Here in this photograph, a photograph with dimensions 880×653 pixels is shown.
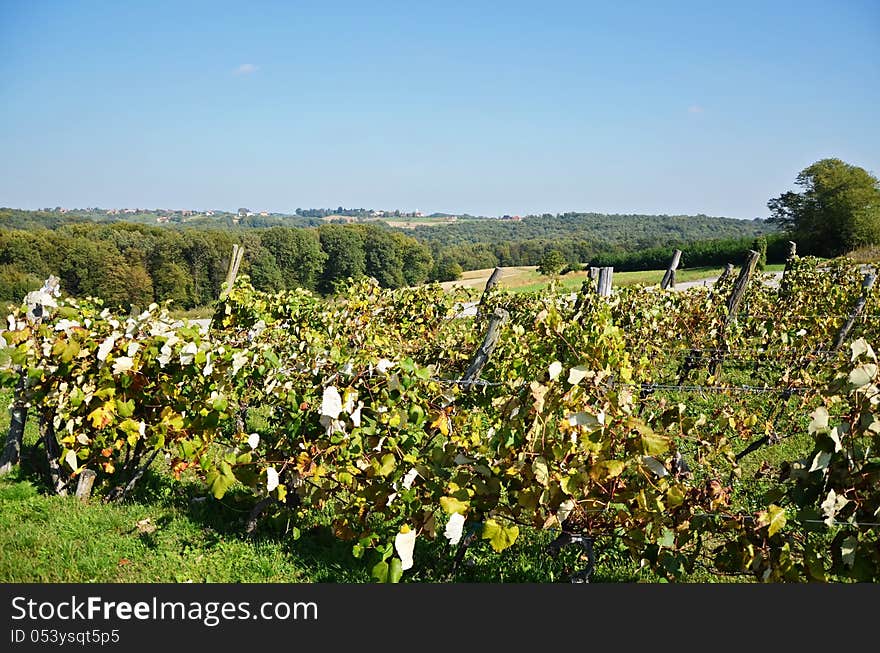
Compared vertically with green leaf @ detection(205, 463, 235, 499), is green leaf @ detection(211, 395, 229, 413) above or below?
above

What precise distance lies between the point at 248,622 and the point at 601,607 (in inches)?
52.4

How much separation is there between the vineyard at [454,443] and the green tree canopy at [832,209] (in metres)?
36.5

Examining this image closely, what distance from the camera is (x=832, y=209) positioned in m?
36.8

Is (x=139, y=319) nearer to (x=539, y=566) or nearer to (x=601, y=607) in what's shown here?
(x=539, y=566)

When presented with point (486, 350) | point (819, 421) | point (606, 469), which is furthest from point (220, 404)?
point (819, 421)

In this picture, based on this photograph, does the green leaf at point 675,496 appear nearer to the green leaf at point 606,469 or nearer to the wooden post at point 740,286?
the green leaf at point 606,469

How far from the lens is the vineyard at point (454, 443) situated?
227 cm

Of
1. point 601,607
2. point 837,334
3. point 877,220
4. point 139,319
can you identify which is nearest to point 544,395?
point 601,607

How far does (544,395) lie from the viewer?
2.39 m

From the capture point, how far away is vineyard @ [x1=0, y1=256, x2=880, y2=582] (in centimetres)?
227

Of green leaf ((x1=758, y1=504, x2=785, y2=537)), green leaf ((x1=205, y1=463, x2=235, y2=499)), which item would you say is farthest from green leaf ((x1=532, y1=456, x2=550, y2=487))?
green leaf ((x1=205, y1=463, x2=235, y2=499))

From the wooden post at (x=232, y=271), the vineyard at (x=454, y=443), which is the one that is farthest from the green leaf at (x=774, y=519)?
the wooden post at (x=232, y=271)

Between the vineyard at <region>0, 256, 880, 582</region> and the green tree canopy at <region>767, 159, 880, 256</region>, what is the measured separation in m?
36.5

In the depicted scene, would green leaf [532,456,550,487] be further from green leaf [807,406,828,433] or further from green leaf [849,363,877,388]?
green leaf [849,363,877,388]
